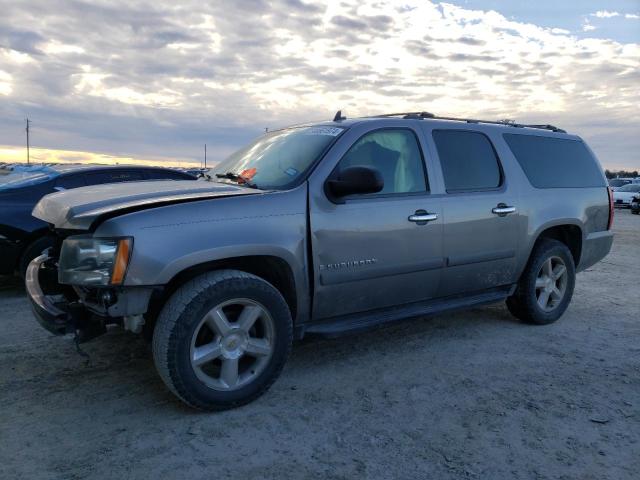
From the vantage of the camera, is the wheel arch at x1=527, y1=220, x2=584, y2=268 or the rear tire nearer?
the rear tire

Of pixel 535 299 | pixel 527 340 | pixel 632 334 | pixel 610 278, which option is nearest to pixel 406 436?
pixel 527 340

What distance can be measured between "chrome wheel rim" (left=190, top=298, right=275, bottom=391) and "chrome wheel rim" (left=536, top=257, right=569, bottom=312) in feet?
9.98

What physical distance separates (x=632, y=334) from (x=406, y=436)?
3.14m

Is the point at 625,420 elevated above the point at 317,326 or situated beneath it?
situated beneath

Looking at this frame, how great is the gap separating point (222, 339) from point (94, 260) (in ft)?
2.82

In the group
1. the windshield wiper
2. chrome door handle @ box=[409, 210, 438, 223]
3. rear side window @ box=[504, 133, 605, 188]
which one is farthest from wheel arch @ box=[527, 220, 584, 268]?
the windshield wiper

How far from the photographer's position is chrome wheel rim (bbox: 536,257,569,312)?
518 cm

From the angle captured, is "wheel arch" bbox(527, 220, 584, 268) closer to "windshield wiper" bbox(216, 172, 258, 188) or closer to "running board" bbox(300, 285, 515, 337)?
"running board" bbox(300, 285, 515, 337)

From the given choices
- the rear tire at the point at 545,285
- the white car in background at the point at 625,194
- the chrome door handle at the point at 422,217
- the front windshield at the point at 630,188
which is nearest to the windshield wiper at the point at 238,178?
the chrome door handle at the point at 422,217

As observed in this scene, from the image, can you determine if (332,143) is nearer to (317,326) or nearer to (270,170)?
(270,170)

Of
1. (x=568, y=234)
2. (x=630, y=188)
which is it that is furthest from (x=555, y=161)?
(x=630, y=188)

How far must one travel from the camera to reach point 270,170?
392 centimetres

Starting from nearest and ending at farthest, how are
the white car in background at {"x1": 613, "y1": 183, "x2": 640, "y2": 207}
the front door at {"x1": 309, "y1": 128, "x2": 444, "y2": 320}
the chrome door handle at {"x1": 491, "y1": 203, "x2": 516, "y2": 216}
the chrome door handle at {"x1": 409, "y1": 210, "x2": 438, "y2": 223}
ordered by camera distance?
the front door at {"x1": 309, "y1": 128, "x2": 444, "y2": 320} < the chrome door handle at {"x1": 409, "y1": 210, "x2": 438, "y2": 223} < the chrome door handle at {"x1": 491, "y1": 203, "x2": 516, "y2": 216} < the white car in background at {"x1": 613, "y1": 183, "x2": 640, "y2": 207}

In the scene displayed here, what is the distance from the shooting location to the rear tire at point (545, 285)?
5.06 metres
